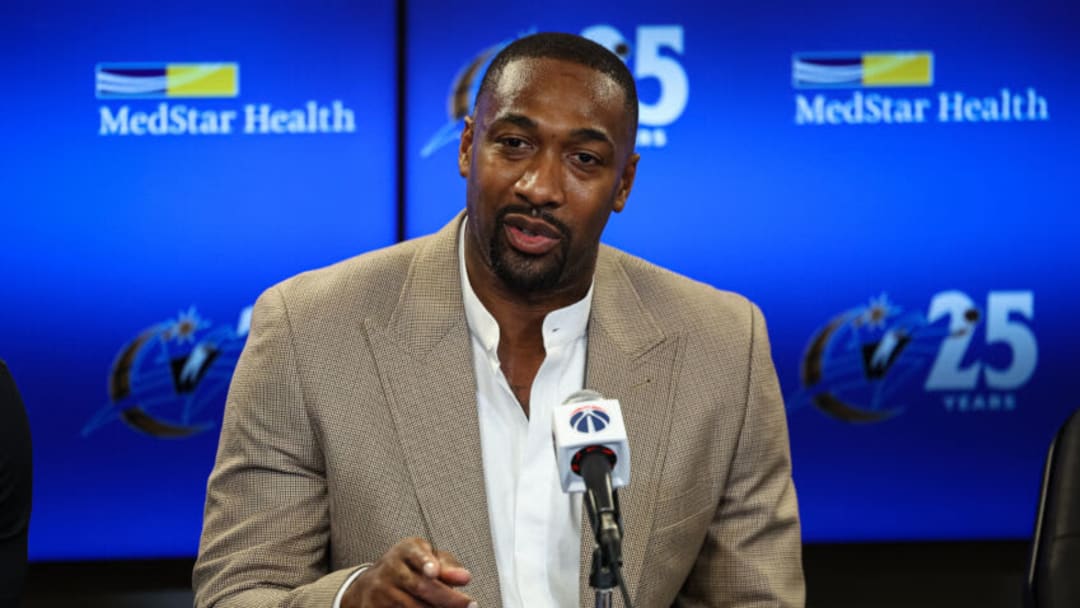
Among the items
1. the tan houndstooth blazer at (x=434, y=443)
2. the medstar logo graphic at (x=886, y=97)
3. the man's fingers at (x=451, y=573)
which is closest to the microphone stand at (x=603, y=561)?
the man's fingers at (x=451, y=573)

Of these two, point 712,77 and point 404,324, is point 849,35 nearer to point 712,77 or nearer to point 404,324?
point 712,77

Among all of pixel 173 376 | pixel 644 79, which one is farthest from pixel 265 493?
pixel 644 79

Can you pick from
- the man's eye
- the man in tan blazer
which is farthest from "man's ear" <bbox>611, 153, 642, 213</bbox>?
the man's eye

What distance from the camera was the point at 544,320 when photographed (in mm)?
2393

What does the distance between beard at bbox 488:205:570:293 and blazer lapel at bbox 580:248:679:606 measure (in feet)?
0.58

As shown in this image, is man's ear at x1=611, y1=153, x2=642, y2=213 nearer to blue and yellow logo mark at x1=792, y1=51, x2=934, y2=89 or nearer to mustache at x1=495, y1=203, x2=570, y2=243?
mustache at x1=495, y1=203, x2=570, y2=243

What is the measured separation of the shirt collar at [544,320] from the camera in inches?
92.8

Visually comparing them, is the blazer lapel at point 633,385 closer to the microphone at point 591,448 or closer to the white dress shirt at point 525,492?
the white dress shirt at point 525,492

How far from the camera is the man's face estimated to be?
2232mm

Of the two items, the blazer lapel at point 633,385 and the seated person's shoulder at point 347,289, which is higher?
the seated person's shoulder at point 347,289

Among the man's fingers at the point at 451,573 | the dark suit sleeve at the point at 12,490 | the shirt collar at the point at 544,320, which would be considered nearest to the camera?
the man's fingers at the point at 451,573

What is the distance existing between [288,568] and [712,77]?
2052 millimetres

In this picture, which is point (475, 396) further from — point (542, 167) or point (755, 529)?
point (755, 529)

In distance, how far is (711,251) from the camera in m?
3.71
